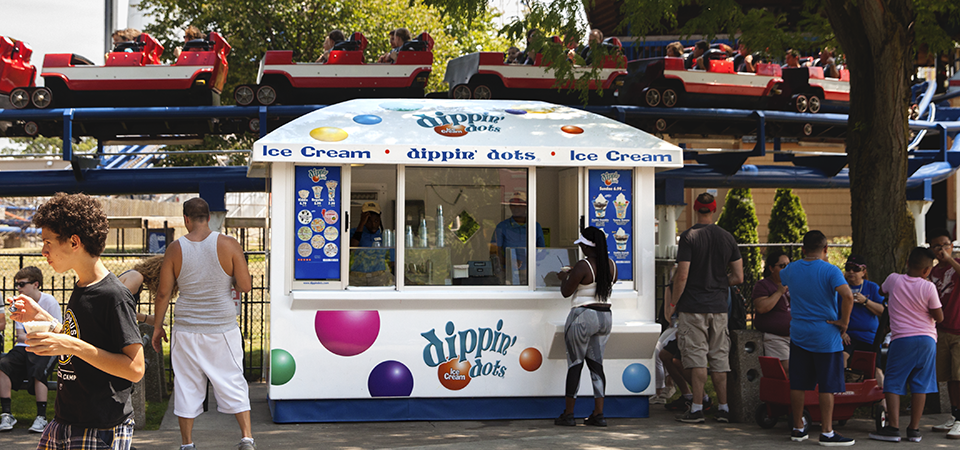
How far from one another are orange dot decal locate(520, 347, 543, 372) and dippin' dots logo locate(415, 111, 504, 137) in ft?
6.48

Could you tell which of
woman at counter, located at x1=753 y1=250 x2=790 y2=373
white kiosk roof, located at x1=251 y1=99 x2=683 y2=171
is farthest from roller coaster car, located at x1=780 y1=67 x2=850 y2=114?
A: woman at counter, located at x1=753 y1=250 x2=790 y2=373

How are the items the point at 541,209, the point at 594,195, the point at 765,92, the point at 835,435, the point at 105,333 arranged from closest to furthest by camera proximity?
1. the point at 105,333
2. the point at 835,435
3. the point at 594,195
4. the point at 541,209
5. the point at 765,92

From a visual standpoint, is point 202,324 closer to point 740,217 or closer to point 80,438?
point 80,438

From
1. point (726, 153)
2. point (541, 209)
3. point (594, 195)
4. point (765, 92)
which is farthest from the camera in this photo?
point (765, 92)

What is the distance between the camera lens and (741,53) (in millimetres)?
12562

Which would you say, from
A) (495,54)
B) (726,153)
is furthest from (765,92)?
(495,54)

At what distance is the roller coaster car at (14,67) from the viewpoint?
1042 centimetres

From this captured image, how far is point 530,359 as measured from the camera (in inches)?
280

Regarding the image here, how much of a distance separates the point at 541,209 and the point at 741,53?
6316mm

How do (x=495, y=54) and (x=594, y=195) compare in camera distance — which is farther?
(x=495, y=54)

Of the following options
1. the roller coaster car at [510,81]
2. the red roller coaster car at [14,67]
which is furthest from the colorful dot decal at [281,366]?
the red roller coaster car at [14,67]

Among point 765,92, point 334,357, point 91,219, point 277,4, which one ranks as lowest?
point 334,357

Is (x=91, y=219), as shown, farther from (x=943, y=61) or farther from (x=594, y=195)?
(x=943, y=61)

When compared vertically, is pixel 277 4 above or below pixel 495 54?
above
